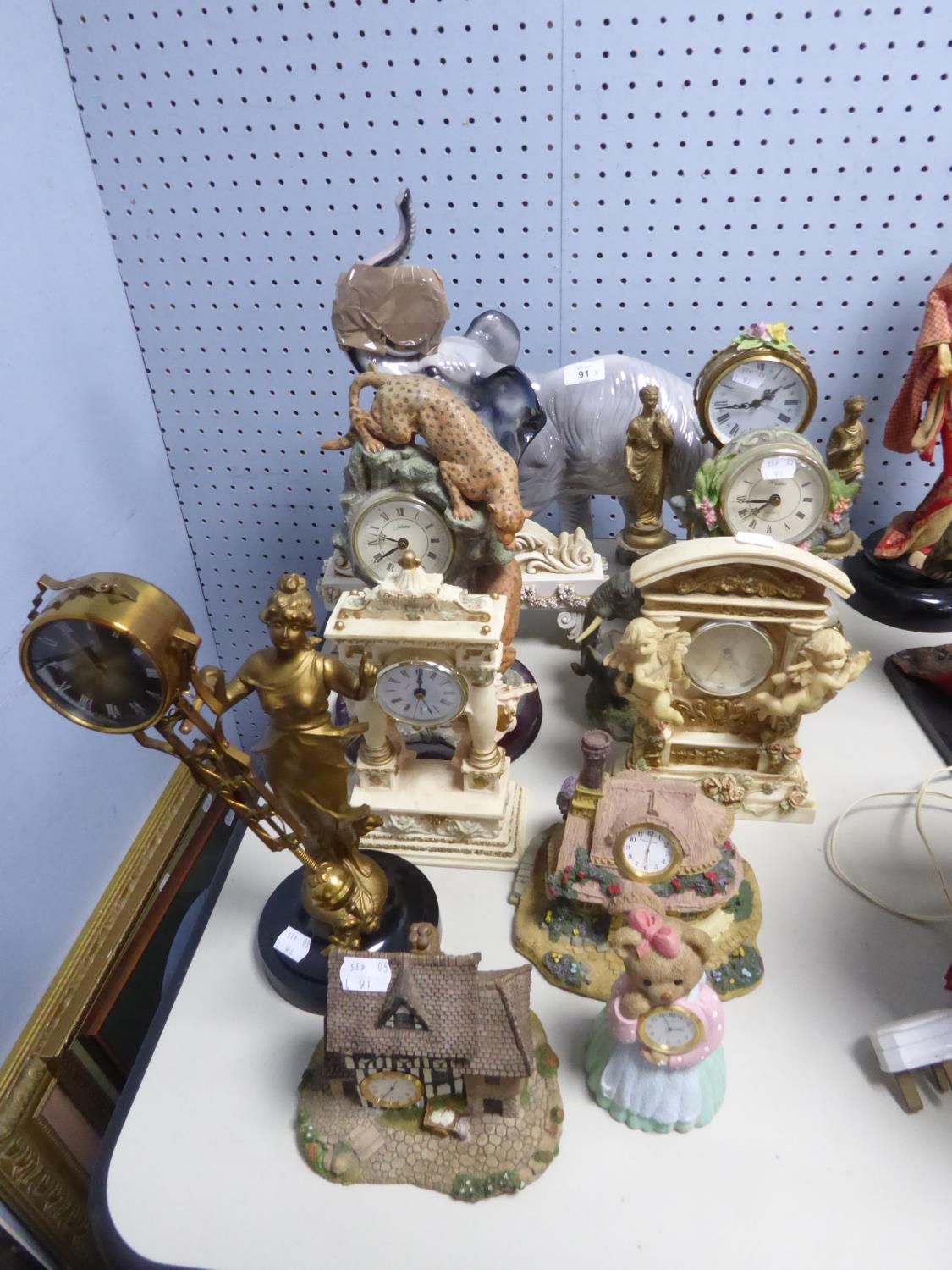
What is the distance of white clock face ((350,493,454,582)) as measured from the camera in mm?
1405

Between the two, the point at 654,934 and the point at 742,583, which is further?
the point at 742,583

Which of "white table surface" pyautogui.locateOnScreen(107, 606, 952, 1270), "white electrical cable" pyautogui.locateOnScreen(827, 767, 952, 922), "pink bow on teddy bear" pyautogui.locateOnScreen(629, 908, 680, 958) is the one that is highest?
"pink bow on teddy bear" pyautogui.locateOnScreen(629, 908, 680, 958)

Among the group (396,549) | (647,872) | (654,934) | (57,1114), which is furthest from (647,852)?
(57,1114)

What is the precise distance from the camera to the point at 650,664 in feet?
4.24

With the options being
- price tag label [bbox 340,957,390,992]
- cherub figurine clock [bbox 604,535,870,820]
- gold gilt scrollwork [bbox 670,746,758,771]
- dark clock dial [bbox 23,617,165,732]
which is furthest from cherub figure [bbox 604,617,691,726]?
dark clock dial [bbox 23,617,165,732]

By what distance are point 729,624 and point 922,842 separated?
1.71 ft

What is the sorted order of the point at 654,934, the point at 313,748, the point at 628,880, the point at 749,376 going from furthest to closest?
1. the point at 749,376
2. the point at 628,880
3. the point at 313,748
4. the point at 654,934

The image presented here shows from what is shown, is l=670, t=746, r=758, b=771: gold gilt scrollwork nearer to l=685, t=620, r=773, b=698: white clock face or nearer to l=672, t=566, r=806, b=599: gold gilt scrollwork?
l=685, t=620, r=773, b=698: white clock face

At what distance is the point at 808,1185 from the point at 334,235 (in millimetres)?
1744

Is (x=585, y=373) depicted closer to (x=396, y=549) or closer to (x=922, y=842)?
(x=396, y=549)

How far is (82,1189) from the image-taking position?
145 centimetres

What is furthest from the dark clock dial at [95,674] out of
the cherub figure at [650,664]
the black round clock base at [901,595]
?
the black round clock base at [901,595]

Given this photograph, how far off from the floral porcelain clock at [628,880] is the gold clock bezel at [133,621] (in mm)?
600

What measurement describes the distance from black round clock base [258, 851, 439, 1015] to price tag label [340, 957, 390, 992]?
0.48 ft
